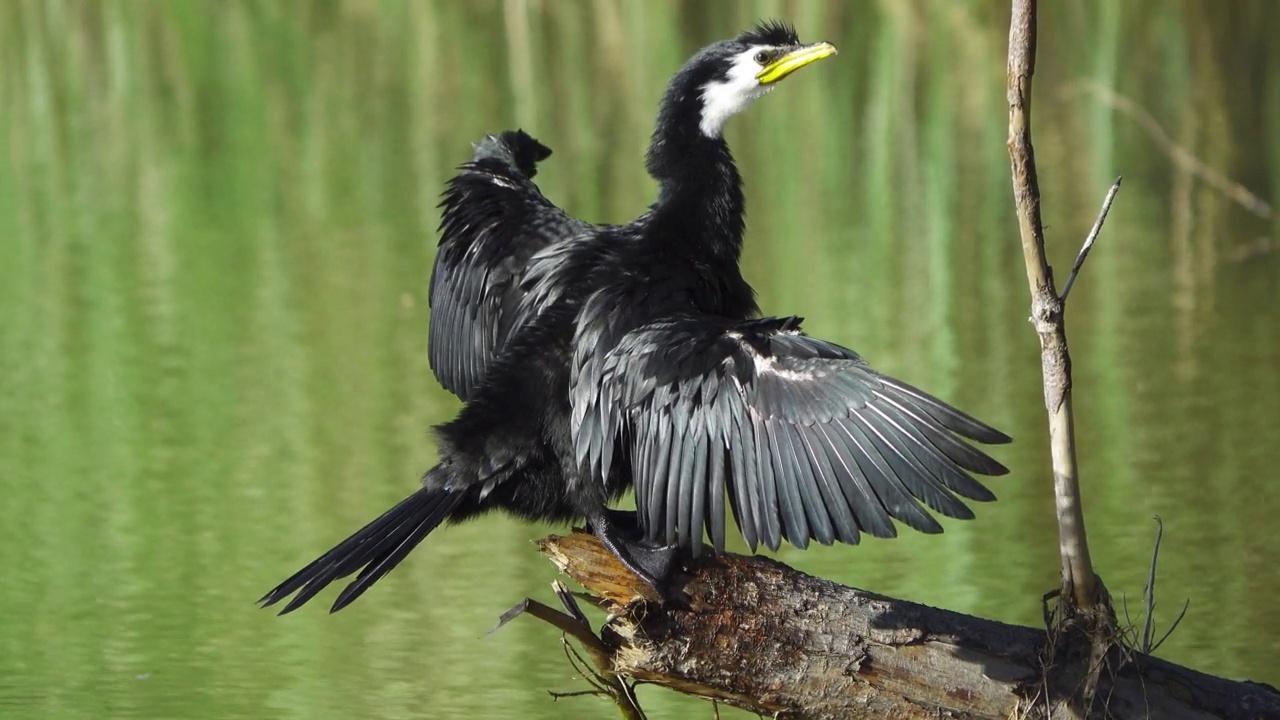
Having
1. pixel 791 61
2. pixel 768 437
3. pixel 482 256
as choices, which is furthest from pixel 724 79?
pixel 768 437

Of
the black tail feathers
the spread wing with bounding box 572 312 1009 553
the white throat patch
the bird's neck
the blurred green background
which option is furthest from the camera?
the blurred green background

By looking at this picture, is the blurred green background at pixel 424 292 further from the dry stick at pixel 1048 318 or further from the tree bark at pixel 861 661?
the dry stick at pixel 1048 318

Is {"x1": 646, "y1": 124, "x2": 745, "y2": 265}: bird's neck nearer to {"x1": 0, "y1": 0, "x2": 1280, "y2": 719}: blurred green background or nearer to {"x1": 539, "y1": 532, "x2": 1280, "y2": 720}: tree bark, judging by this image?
{"x1": 539, "y1": 532, "x2": 1280, "y2": 720}: tree bark

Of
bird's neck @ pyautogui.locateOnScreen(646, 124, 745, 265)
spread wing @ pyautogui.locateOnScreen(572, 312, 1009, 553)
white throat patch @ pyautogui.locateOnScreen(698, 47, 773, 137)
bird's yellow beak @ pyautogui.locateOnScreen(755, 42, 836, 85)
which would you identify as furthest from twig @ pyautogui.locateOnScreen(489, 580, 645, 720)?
bird's yellow beak @ pyautogui.locateOnScreen(755, 42, 836, 85)

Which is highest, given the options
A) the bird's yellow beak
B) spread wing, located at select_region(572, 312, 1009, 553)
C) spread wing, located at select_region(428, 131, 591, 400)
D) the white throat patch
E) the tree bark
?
the bird's yellow beak

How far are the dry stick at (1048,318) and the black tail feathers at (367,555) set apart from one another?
1.17 m

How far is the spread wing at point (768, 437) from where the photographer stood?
3.28m

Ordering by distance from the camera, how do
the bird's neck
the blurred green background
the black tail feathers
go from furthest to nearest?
the blurred green background, the bird's neck, the black tail feathers

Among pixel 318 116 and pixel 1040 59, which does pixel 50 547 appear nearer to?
pixel 318 116

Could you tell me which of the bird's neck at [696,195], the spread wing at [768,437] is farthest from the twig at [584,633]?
the bird's neck at [696,195]

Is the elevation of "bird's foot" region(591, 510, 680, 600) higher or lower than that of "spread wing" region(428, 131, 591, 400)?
lower

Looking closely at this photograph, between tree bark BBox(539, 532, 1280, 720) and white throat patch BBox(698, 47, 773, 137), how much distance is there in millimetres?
1130

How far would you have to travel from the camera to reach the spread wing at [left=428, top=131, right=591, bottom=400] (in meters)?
4.55

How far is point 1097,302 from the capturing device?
25.7 feet
